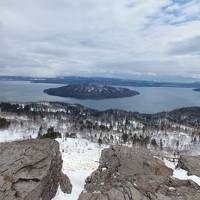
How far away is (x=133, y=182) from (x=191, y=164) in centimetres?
826

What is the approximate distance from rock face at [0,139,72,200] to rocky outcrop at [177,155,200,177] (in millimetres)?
10031

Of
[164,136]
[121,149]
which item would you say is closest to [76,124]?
[164,136]

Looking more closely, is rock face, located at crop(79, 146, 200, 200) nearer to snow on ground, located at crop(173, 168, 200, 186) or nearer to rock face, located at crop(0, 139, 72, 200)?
snow on ground, located at crop(173, 168, 200, 186)

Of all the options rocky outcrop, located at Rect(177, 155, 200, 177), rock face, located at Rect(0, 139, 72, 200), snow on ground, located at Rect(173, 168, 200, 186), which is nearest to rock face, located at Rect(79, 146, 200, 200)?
snow on ground, located at Rect(173, 168, 200, 186)

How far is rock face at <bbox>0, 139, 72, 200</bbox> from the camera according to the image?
15.1 metres

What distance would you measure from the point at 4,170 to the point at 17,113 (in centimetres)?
16774

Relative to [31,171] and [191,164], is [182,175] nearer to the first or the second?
[191,164]

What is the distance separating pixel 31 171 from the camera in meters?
16.2

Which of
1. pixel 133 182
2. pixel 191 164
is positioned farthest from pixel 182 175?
pixel 133 182

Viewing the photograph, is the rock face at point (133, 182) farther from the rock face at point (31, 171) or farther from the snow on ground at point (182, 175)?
the rock face at point (31, 171)

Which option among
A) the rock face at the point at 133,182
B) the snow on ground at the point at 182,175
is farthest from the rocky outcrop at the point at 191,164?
the rock face at the point at 133,182

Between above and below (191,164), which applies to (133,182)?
above

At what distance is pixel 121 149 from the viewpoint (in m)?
23.2

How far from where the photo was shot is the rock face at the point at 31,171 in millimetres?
15078
